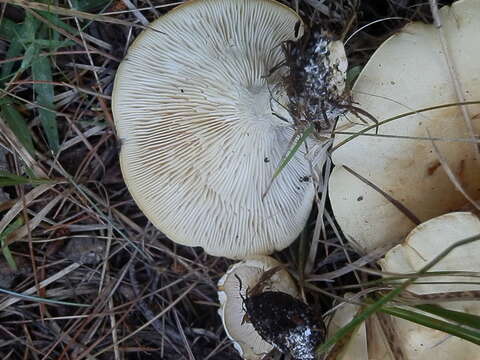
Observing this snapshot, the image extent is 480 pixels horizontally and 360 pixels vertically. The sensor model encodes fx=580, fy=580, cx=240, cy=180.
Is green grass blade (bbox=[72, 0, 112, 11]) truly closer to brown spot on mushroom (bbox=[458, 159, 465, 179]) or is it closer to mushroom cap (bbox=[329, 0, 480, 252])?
mushroom cap (bbox=[329, 0, 480, 252])

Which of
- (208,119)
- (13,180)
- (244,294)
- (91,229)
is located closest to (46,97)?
(13,180)

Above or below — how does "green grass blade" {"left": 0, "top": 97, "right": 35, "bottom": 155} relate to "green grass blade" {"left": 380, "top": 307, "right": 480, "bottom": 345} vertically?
above

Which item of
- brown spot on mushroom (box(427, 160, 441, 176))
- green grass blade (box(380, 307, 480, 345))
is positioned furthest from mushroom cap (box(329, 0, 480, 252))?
green grass blade (box(380, 307, 480, 345))

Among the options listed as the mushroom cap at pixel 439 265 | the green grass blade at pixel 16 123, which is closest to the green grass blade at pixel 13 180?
the green grass blade at pixel 16 123

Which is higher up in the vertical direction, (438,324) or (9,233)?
(9,233)

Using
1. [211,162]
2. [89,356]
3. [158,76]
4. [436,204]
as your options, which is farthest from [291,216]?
[89,356]

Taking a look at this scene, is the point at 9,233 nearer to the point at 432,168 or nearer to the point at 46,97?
the point at 46,97
